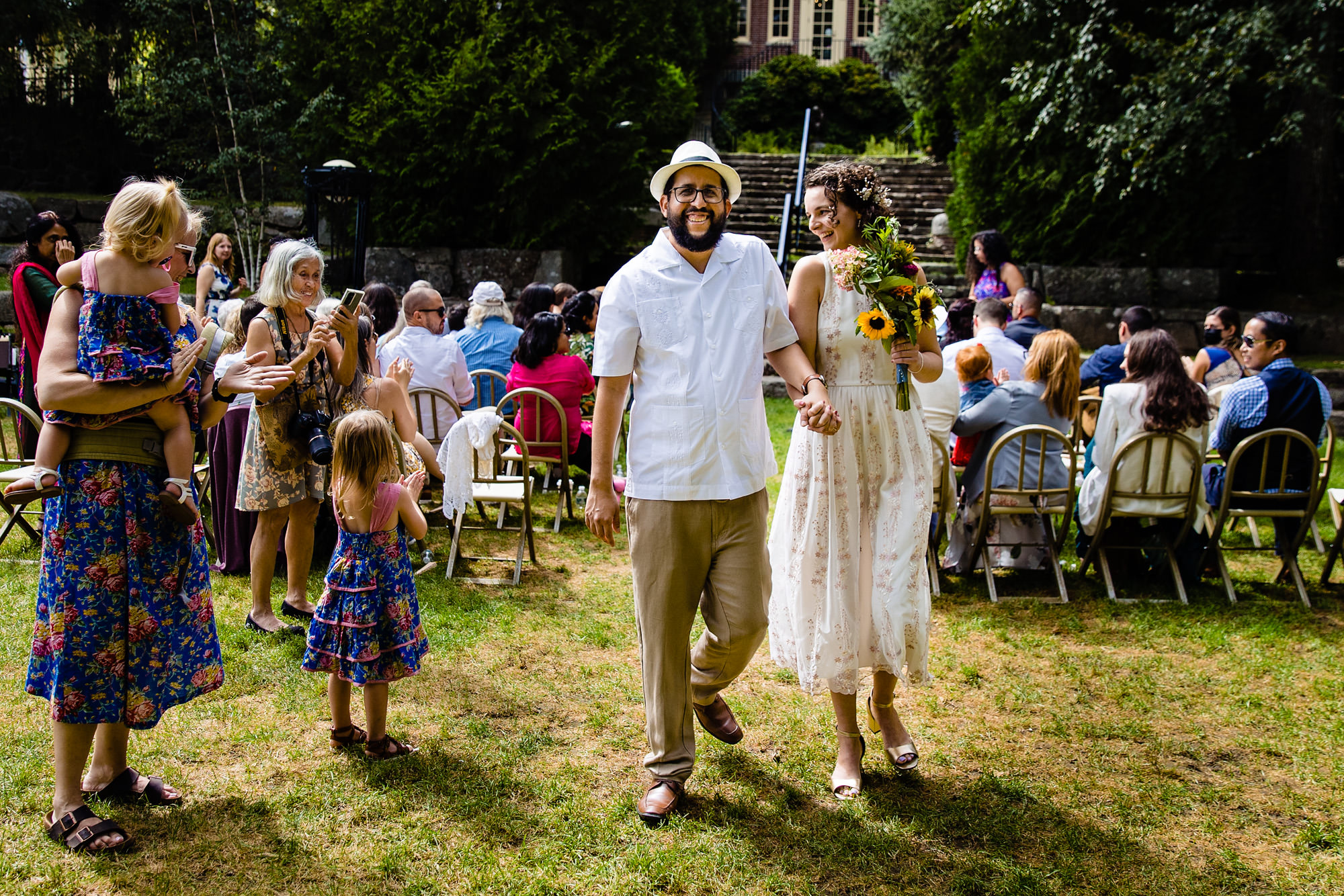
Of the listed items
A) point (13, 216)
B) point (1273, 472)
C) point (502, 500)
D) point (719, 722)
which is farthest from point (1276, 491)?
point (13, 216)

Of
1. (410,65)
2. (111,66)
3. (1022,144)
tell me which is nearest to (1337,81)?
(1022,144)

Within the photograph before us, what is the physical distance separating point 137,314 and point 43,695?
1.14m

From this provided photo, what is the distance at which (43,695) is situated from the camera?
2.83 meters

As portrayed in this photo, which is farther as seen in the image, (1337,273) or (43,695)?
(1337,273)

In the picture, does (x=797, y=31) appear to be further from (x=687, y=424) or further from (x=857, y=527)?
(x=687, y=424)

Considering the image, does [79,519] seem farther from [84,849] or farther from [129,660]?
[84,849]

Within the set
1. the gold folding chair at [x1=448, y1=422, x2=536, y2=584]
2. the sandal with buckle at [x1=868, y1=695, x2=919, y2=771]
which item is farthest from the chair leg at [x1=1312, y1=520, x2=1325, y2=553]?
the gold folding chair at [x1=448, y1=422, x2=536, y2=584]

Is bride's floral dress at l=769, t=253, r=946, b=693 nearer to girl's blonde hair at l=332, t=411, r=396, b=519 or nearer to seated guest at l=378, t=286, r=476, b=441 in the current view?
girl's blonde hair at l=332, t=411, r=396, b=519

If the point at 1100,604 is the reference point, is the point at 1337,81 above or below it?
above

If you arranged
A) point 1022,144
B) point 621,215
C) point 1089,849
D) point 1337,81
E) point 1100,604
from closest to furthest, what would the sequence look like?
1. point 1089,849
2. point 1100,604
3. point 1337,81
4. point 1022,144
5. point 621,215

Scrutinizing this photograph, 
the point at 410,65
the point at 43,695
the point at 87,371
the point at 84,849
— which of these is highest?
the point at 410,65

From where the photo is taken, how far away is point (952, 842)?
2.98m

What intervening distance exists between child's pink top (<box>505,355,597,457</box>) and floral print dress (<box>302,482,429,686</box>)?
2.95 m

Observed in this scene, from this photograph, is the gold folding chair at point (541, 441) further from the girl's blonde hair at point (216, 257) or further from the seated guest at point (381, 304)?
the girl's blonde hair at point (216, 257)
